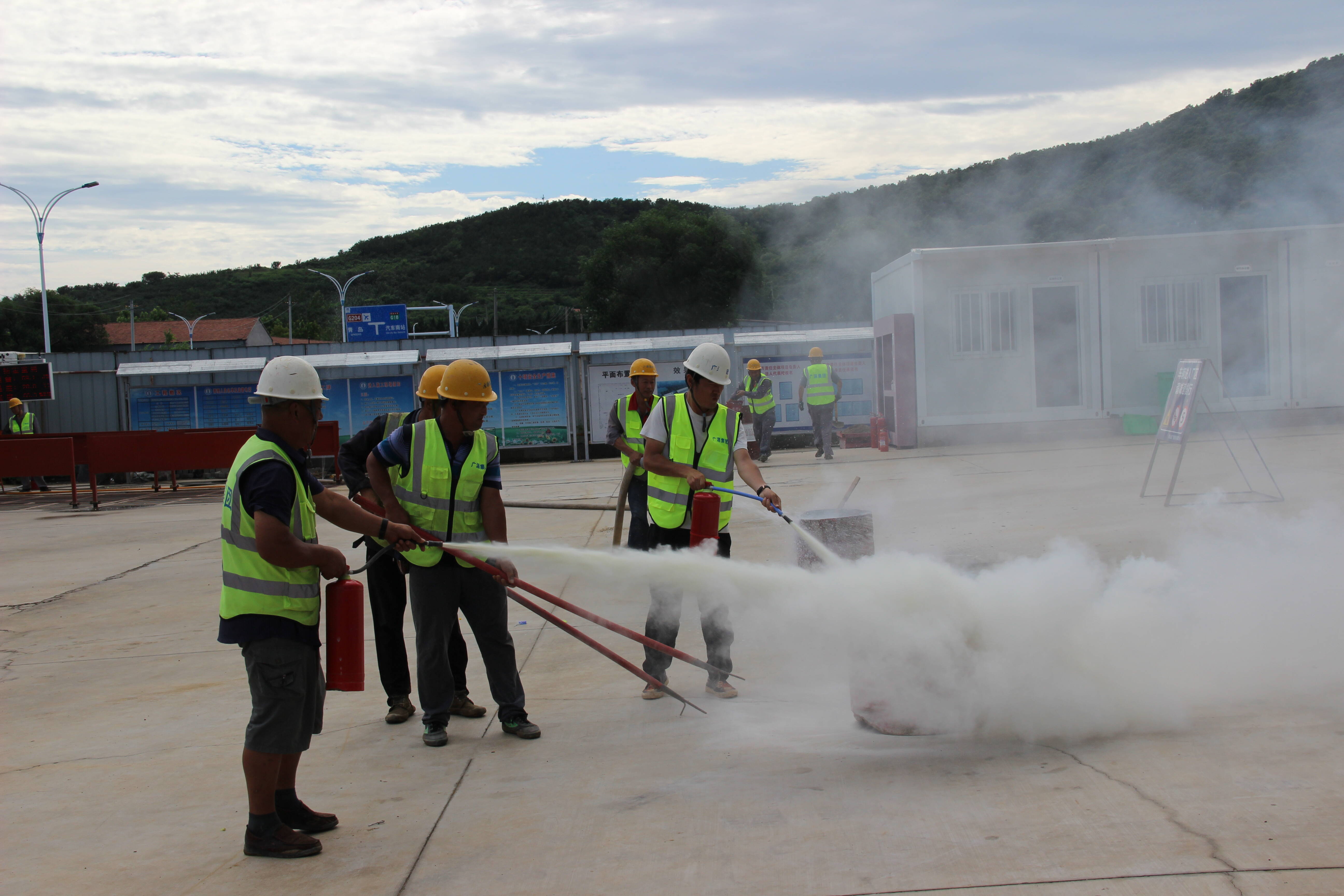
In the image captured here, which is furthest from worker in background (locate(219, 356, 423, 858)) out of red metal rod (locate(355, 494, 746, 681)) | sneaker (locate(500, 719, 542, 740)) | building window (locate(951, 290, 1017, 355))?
building window (locate(951, 290, 1017, 355))

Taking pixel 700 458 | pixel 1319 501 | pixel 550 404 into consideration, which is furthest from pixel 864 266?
pixel 700 458

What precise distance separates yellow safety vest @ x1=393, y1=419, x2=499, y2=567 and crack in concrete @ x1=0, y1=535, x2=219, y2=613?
5060 millimetres

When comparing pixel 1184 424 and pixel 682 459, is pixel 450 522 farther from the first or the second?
pixel 1184 424

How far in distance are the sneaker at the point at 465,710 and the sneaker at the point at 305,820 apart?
4.02 ft

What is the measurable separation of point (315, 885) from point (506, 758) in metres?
1.08

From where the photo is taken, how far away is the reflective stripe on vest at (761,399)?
15.1m

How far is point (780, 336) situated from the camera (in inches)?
725

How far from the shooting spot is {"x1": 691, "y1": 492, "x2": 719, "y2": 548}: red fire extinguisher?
→ 446cm

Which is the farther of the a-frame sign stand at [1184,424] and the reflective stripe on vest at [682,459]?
the a-frame sign stand at [1184,424]

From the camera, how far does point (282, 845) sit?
3023 millimetres

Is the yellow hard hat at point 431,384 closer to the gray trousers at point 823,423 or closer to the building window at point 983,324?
the gray trousers at point 823,423

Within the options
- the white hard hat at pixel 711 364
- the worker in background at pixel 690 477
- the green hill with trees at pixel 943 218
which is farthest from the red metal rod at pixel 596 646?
the green hill with trees at pixel 943 218

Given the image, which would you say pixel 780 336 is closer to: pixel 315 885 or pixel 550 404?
pixel 550 404

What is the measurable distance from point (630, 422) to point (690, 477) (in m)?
2.10
